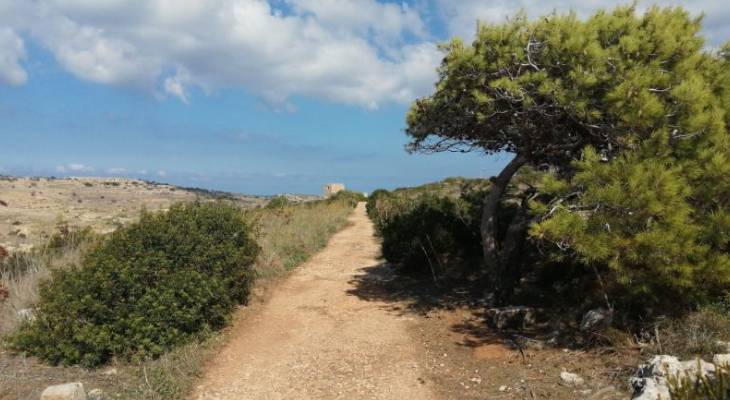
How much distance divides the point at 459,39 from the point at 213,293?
476 centimetres

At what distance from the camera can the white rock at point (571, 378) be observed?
15.1ft

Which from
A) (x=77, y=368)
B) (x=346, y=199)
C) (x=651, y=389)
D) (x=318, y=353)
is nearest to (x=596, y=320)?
(x=651, y=389)

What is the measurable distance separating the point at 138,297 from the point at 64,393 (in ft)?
5.93

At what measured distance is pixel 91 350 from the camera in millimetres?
5586

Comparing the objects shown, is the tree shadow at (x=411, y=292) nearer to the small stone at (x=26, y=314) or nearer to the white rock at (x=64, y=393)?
the white rock at (x=64, y=393)

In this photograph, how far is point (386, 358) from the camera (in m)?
5.96

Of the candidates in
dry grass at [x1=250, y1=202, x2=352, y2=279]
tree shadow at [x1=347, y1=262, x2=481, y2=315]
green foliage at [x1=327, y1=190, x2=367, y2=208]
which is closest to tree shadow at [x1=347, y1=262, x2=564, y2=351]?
tree shadow at [x1=347, y1=262, x2=481, y2=315]

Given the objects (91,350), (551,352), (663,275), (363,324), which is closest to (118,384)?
(91,350)

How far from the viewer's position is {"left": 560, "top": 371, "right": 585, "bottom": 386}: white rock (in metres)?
4.62

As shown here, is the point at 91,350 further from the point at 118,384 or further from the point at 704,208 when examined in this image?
the point at 704,208

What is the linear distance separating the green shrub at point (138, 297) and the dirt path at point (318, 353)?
65 centimetres

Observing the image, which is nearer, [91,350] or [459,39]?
[91,350]

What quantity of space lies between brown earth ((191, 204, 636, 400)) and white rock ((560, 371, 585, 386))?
0.06 meters

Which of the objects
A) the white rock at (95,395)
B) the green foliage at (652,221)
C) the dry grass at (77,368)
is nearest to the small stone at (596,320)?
the green foliage at (652,221)
